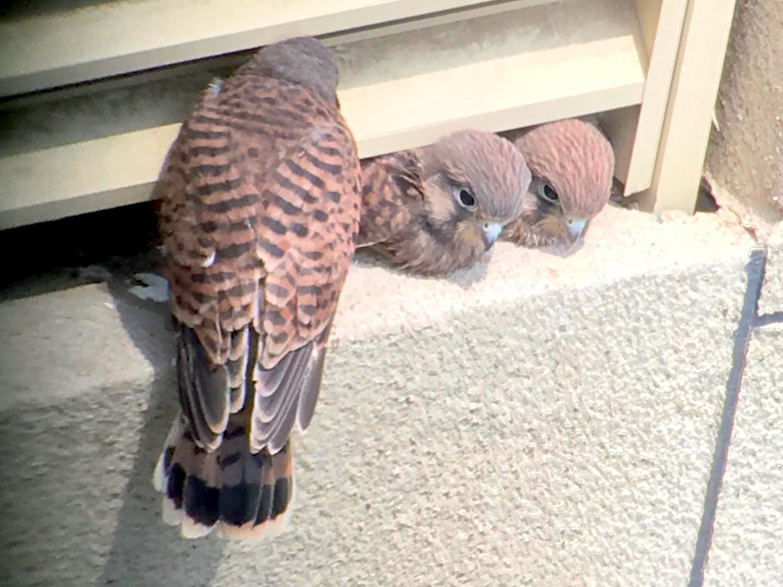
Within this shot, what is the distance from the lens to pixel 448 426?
4.88 ft

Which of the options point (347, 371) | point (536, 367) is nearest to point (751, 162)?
point (536, 367)

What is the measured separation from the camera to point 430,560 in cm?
162

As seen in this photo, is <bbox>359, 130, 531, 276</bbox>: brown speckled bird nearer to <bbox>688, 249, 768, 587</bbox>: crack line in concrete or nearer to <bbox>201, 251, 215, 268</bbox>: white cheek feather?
<bbox>201, 251, 215, 268</bbox>: white cheek feather

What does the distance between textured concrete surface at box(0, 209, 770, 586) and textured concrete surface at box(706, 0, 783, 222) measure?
86 millimetres

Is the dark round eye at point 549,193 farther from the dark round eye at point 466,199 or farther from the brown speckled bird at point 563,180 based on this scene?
the dark round eye at point 466,199

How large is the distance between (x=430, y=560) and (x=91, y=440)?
68cm

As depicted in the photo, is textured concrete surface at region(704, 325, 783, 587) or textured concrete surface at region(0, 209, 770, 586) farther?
textured concrete surface at region(704, 325, 783, 587)

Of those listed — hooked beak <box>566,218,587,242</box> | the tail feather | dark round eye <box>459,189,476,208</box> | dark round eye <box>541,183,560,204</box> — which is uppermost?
dark round eye <box>459,189,476,208</box>

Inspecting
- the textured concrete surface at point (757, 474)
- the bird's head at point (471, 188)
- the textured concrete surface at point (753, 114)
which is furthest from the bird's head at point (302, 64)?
the textured concrete surface at point (757, 474)

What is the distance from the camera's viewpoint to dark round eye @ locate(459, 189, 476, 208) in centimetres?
146

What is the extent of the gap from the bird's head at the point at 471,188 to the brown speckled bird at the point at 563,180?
0.07 m

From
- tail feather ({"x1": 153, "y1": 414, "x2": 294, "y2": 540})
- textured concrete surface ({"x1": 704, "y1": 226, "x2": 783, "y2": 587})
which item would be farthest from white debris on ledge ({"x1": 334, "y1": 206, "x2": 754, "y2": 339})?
tail feather ({"x1": 153, "y1": 414, "x2": 294, "y2": 540})

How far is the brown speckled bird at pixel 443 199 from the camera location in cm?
142

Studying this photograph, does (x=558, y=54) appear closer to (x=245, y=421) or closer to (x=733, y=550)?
(x=245, y=421)
